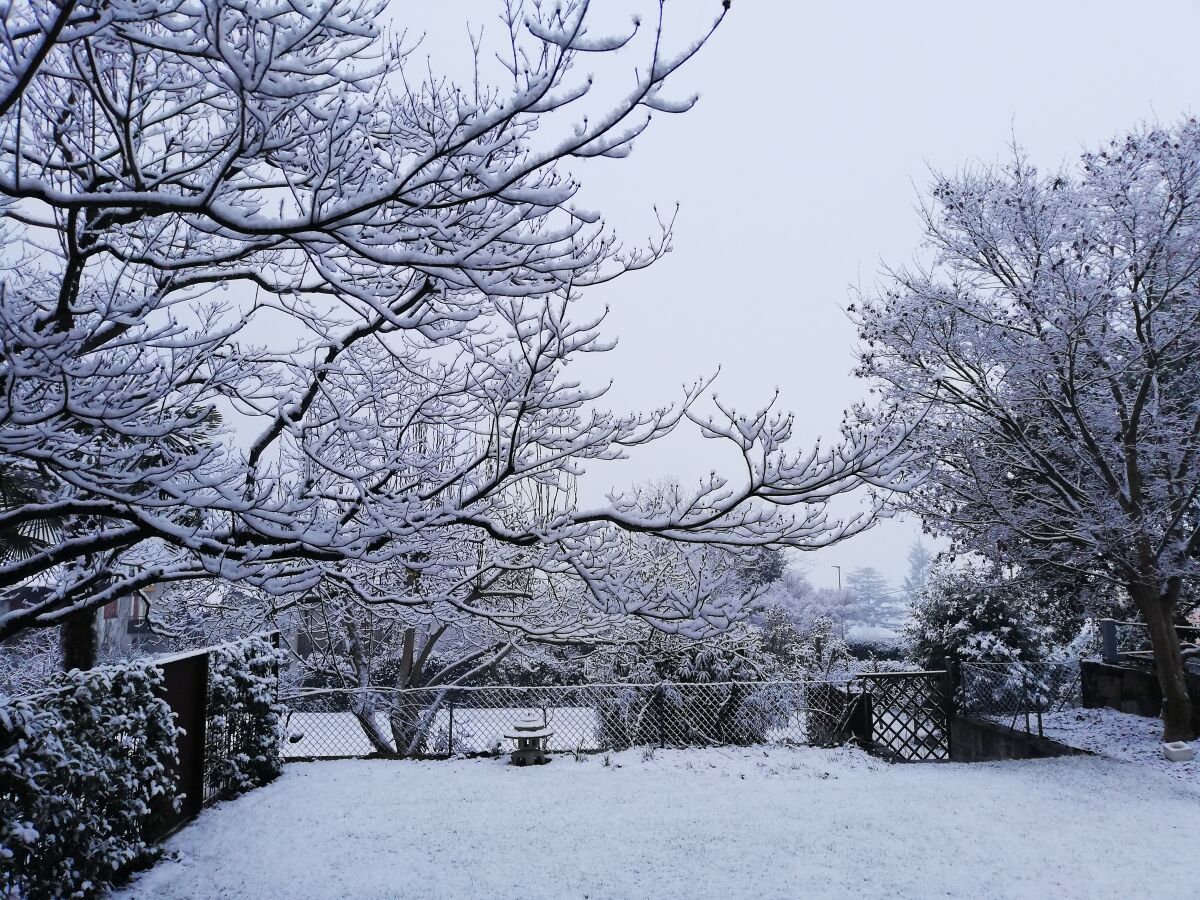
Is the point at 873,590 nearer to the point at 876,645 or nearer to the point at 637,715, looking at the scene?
the point at 876,645

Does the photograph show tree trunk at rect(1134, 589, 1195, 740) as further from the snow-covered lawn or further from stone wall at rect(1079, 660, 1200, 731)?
the snow-covered lawn

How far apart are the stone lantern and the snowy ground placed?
6.64m

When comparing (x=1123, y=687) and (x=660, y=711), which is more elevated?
(x=660, y=711)

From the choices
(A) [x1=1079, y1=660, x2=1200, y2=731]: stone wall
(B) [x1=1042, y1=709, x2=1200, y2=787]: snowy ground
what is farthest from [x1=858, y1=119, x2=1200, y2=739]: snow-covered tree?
(A) [x1=1079, y1=660, x2=1200, y2=731]: stone wall

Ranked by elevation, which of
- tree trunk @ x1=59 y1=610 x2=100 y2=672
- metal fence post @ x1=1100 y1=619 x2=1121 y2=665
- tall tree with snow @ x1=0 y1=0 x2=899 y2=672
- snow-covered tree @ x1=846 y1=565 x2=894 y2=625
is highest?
tall tree with snow @ x1=0 y1=0 x2=899 y2=672

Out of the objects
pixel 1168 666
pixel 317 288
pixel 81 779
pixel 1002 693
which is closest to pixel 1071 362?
pixel 1168 666

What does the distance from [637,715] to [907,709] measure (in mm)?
3467

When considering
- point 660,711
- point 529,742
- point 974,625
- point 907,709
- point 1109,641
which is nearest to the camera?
point 529,742

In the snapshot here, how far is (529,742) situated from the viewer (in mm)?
8867

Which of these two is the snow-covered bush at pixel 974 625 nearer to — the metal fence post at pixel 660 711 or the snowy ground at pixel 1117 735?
the snowy ground at pixel 1117 735

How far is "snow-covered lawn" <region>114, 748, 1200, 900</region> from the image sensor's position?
5074 mm

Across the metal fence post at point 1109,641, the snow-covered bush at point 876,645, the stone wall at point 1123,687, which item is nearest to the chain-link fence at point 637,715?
the stone wall at point 1123,687

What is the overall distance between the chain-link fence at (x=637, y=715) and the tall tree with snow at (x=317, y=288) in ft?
16.4

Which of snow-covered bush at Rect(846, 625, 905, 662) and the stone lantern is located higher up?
the stone lantern
